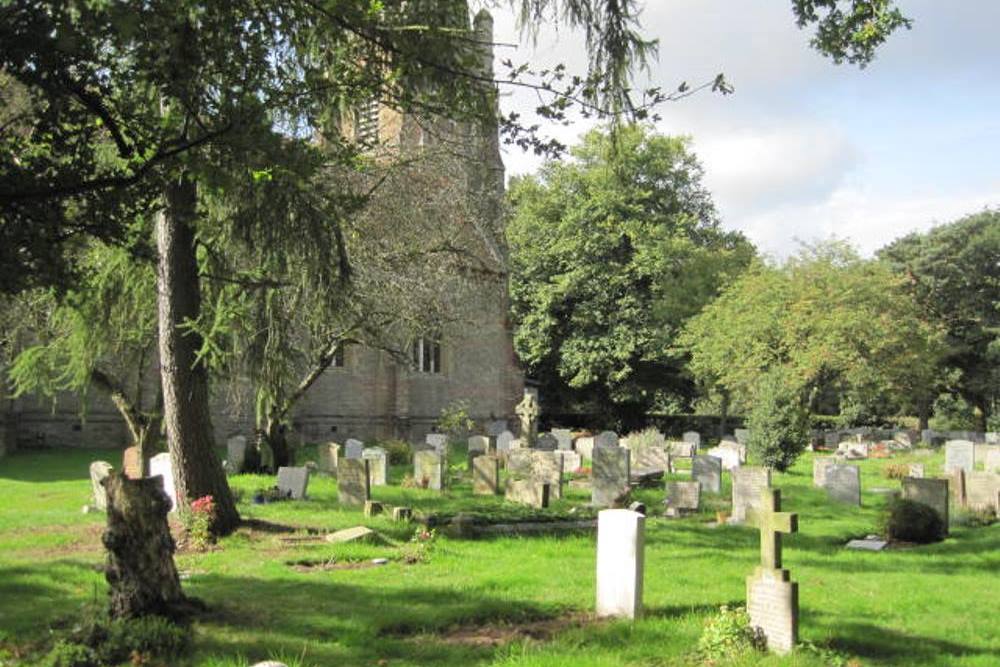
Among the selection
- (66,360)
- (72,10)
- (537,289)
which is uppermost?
(537,289)

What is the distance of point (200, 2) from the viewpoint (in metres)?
5.81

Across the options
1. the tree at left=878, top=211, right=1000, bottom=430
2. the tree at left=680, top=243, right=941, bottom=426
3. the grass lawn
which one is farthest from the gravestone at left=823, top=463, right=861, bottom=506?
the tree at left=878, top=211, right=1000, bottom=430

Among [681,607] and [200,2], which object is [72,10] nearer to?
[200,2]

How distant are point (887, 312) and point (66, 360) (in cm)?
2639

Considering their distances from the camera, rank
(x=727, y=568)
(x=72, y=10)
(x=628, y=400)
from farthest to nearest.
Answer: (x=628, y=400), (x=727, y=568), (x=72, y=10)

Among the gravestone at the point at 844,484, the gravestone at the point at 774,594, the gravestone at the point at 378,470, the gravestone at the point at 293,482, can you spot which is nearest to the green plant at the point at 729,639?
the gravestone at the point at 774,594

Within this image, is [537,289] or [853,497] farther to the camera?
[537,289]

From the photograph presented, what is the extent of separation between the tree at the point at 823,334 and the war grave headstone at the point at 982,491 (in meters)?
14.4

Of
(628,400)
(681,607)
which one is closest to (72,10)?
(681,607)

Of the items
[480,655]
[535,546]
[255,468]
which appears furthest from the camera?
[255,468]

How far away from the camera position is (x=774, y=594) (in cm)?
634

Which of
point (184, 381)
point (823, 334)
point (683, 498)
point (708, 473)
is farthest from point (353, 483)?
point (823, 334)

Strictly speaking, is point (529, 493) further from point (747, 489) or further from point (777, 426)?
point (777, 426)

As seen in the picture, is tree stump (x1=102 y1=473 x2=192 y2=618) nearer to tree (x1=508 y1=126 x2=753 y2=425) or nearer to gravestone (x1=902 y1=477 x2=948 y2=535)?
gravestone (x1=902 y1=477 x2=948 y2=535)
